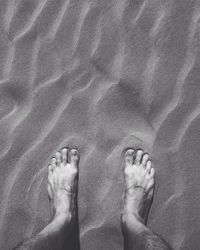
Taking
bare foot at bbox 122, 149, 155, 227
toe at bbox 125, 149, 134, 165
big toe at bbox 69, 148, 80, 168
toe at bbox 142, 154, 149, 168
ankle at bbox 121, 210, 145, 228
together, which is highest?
big toe at bbox 69, 148, 80, 168

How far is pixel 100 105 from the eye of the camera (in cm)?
295

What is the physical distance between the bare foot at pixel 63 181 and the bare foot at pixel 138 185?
31cm

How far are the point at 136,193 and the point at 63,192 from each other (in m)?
0.45

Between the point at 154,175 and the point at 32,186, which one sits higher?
the point at 32,186

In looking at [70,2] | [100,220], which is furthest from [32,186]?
[70,2]

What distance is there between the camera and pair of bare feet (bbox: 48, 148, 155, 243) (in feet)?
9.65

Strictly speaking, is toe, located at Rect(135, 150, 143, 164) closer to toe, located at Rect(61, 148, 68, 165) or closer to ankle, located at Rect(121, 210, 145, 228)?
ankle, located at Rect(121, 210, 145, 228)

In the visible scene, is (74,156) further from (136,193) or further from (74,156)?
(136,193)

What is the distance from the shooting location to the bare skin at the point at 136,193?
282 cm

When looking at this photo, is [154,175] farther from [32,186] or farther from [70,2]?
[70,2]

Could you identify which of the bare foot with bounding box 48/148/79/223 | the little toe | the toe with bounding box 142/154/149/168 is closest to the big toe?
the bare foot with bounding box 48/148/79/223

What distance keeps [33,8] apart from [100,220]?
1345 millimetres

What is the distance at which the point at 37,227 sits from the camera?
2.94 meters

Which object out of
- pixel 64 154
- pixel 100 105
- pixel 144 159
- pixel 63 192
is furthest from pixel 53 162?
pixel 144 159
